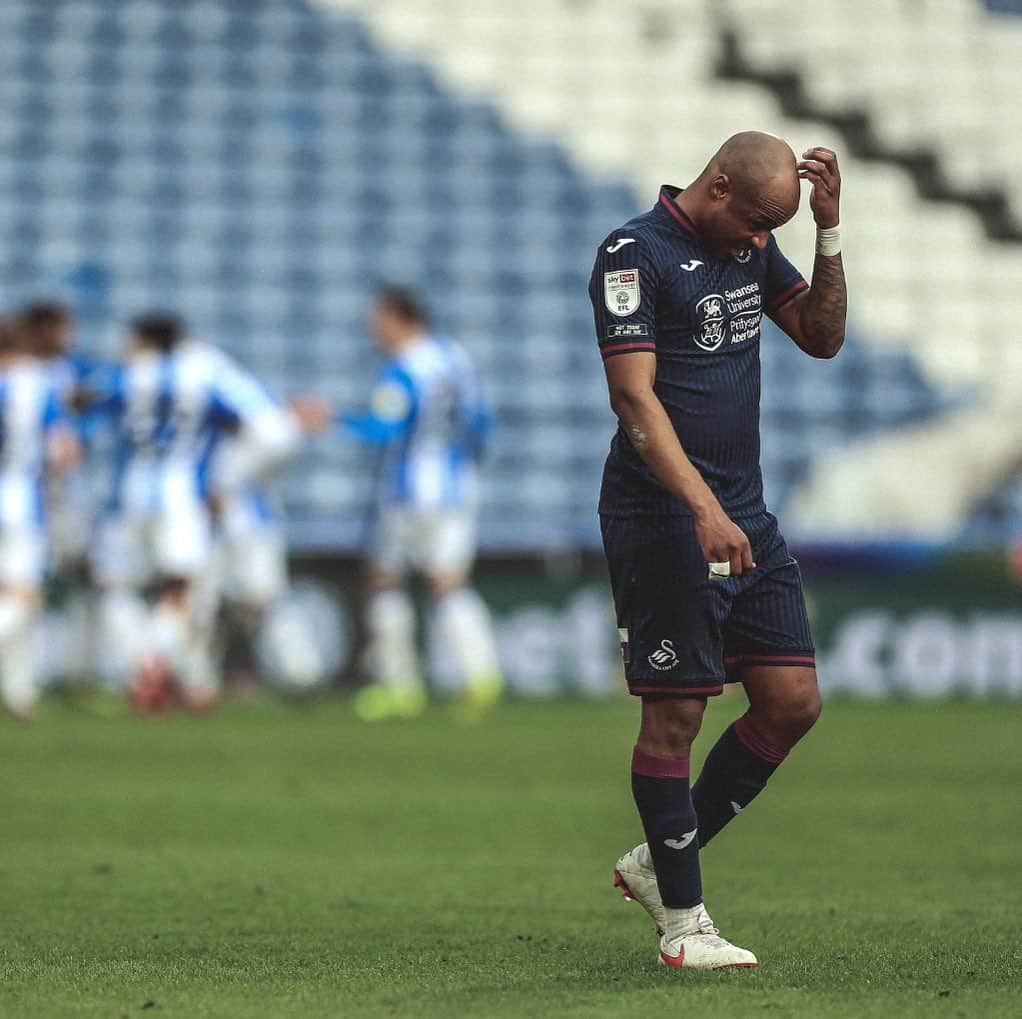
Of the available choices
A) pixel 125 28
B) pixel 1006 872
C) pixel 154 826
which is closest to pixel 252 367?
pixel 125 28

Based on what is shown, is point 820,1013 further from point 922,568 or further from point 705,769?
point 922,568

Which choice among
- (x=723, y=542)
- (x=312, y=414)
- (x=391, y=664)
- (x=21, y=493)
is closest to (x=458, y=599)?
(x=391, y=664)

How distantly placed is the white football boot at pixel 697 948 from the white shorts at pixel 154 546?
8085 mm

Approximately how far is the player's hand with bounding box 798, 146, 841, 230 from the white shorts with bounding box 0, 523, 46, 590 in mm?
8297

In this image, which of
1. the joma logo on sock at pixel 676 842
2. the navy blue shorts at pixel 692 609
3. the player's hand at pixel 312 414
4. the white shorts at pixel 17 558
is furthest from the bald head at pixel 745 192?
the white shorts at pixel 17 558

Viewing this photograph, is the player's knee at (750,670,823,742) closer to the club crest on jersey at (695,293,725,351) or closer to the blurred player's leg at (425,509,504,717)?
the club crest on jersey at (695,293,725,351)

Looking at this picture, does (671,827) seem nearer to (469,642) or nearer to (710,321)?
(710,321)

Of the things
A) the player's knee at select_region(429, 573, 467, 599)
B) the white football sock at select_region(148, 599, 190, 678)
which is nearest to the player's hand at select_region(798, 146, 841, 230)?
the white football sock at select_region(148, 599, 190, 678)

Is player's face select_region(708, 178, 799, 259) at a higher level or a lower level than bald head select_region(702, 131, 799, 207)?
lower

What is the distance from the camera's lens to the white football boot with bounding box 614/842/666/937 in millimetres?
4125

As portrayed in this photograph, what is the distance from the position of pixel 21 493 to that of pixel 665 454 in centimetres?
848

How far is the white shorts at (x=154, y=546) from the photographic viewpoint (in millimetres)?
11805

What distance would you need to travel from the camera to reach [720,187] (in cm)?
397

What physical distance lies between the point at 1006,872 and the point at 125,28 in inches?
643
